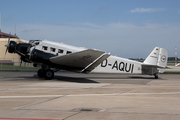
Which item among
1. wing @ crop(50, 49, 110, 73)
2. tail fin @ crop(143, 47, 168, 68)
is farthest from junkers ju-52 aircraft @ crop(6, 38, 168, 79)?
tail fin @ crop(143, 47, 168, 68)

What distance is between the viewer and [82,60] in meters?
20.0

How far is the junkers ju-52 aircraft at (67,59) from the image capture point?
19.4 metres

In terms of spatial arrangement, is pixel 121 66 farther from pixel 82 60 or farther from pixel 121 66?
pixel 82 60

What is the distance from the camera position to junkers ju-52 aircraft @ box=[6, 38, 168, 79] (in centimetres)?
1942

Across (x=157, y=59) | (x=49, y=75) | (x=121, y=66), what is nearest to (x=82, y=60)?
(x=49, y=75)

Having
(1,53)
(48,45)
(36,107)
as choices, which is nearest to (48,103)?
(36,107)

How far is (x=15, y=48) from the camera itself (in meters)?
20.9

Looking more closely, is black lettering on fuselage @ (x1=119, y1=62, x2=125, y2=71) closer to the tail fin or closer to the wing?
the tail fin

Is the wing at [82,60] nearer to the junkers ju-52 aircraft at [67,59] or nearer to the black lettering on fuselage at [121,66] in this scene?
the junkers ju-52 aircraft at [67,59]

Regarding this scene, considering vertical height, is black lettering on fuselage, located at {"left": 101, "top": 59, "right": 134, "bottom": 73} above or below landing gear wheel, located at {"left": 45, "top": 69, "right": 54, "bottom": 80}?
above

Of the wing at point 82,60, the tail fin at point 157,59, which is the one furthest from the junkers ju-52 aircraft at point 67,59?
the tail fin at point 157,59

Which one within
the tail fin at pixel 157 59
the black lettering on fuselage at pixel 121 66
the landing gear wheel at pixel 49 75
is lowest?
the landing gear wheel at pixel 49 75

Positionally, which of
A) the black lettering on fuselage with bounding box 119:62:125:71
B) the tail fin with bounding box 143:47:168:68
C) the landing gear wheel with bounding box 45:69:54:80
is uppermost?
the tail fin with bounding box 143:47:168:68

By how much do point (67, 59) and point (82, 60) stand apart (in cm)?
119
